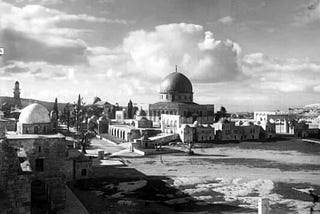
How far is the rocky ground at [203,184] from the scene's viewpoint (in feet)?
61.9

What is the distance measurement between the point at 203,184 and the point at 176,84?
39610mm

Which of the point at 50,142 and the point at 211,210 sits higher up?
the point at 50,142

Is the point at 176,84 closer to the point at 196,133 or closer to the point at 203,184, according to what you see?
the point at 196,133

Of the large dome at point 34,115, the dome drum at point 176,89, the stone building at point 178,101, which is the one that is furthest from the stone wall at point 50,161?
the dome drum at point 176,89

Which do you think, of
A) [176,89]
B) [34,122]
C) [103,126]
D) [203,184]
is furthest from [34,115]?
[176,89]

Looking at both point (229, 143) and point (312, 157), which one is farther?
point (229, 143)

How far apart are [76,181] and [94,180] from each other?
1.27 metres

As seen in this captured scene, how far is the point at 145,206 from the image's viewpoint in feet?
61.5

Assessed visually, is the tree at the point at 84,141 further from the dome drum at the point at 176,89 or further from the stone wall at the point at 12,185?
the stone wall at the point at 12,185

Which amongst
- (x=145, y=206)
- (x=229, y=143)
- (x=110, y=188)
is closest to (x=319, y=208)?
(x=145, y=206)

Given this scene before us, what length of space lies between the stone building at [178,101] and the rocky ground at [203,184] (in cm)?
2247

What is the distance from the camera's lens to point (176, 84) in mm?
62281

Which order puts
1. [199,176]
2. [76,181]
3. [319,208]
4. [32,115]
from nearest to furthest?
[319,208]
[32,115]
[76,181]
[199,176]

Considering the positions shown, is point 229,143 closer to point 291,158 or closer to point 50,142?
point 291,158
